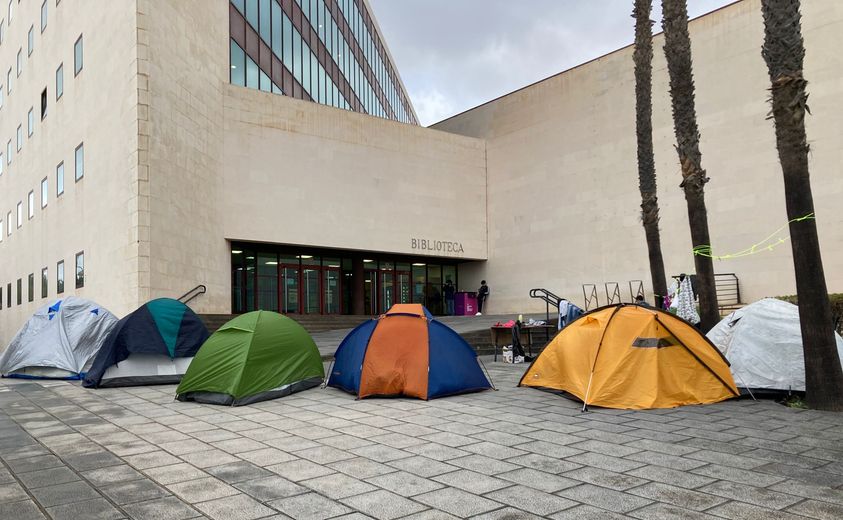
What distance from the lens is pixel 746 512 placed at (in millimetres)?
4055

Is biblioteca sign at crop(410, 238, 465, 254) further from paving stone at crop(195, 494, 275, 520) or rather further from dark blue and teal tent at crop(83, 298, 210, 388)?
paving stone at crop(195, 494, 275, 520)

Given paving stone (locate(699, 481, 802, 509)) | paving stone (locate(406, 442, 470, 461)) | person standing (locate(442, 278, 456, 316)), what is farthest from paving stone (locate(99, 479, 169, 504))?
person standing (locate(442, 278, 456, 316))

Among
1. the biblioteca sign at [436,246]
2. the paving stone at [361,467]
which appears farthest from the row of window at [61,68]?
the paving stone at [361,467]

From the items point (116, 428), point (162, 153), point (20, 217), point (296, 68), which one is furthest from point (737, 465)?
point (20, 217)

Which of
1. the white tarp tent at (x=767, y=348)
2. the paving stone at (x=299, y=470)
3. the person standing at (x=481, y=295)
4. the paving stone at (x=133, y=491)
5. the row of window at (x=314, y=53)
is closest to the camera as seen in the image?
the paving stone at (x=133, y=491)

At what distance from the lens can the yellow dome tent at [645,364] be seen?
820 centimetres

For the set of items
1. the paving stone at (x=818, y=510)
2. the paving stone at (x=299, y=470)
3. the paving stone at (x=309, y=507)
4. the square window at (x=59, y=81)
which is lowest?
the paving stone at (x=818, y=510)

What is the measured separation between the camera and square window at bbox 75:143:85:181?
70.5ft

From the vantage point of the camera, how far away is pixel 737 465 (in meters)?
5.25

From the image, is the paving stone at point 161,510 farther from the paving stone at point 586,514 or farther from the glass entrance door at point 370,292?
the glass entrance door at point 370,292

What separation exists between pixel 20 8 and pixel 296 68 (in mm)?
14739

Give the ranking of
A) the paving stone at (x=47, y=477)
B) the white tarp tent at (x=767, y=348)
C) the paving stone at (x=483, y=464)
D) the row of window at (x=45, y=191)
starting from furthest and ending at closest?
the row of window at (x=45, y=191) → the white tarp tent at (x=767, y=348) → the paving stone at (x=483, y=464) → the paving stone at (x=47, y=477)

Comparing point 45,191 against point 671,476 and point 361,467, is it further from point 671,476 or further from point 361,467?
point 671,476

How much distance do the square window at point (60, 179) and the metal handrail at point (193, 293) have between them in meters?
8.37
